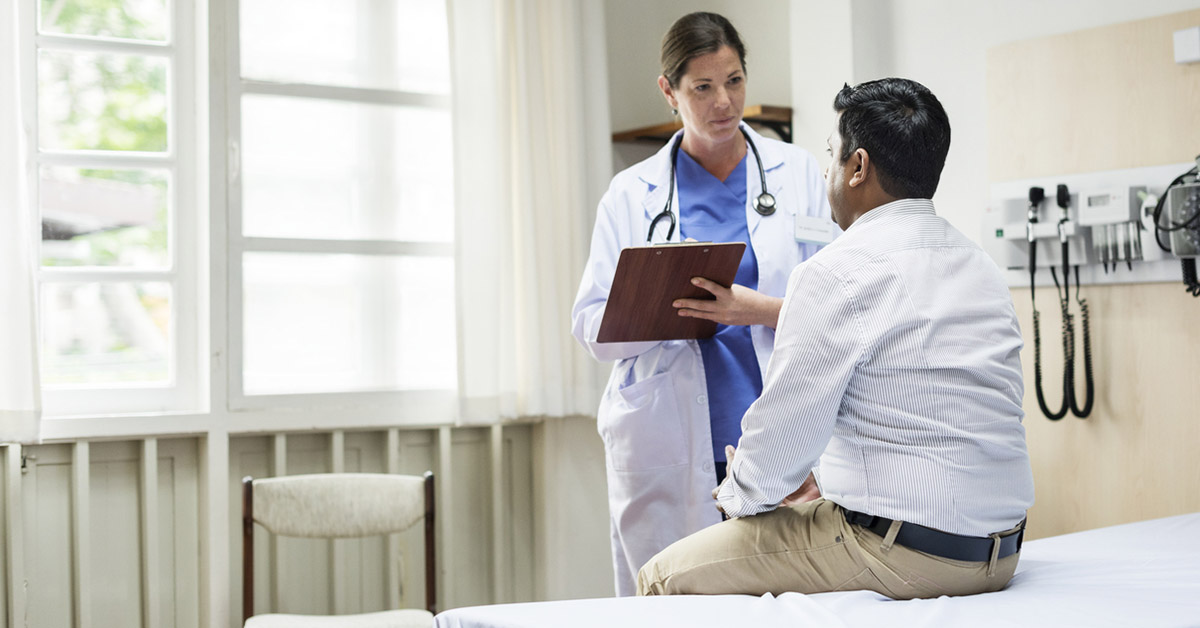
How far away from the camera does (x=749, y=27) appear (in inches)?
147

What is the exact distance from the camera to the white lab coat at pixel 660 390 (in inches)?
88.0

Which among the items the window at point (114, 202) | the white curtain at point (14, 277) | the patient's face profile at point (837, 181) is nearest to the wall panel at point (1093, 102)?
the patient's face profile at point (837, 181)

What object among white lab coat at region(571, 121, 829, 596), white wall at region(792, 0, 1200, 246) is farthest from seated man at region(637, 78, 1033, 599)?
white wall at region(792, 0, 1200, 246)

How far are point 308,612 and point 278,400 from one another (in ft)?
2.15

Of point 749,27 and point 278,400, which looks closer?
point 278,400

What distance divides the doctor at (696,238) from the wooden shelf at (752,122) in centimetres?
86

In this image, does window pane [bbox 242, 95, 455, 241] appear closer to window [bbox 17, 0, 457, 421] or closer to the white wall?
window [bbox 17, 0, 457, 421]

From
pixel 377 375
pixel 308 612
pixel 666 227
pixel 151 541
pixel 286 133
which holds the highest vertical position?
pixel 286 133

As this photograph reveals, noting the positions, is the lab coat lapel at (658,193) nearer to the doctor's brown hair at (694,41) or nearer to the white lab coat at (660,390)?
the white lab coat at (660,390)

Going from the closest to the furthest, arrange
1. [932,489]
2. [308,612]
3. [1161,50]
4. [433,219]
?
[932,489] → [1161,50] → [308,612] → [433,219]

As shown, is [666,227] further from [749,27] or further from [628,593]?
[749,27]

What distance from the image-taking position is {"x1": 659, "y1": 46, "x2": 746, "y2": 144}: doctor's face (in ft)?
7.47

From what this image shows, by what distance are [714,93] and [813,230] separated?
14.1 inches

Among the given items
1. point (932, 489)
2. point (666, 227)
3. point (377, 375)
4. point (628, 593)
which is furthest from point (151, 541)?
point (932, 489)
